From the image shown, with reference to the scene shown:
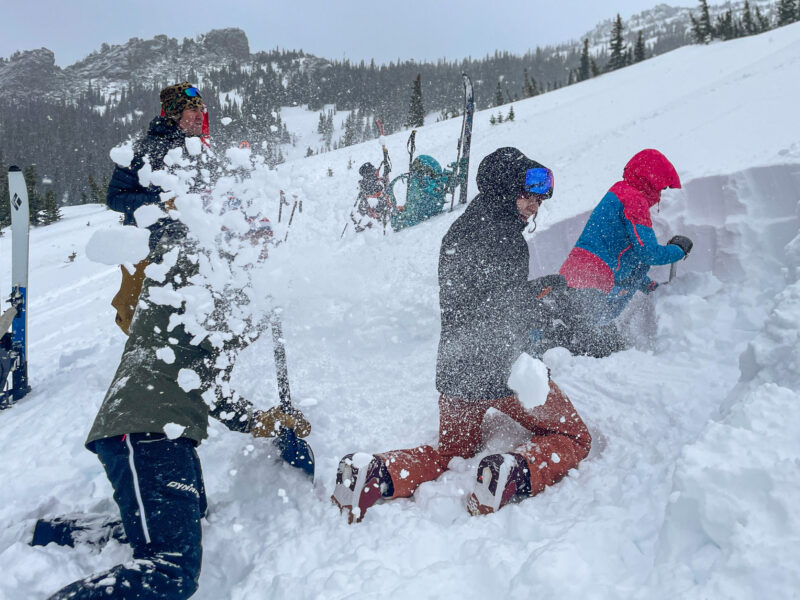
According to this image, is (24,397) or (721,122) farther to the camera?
(721,122)

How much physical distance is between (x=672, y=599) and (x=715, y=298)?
2.69m

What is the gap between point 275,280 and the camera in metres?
2.59

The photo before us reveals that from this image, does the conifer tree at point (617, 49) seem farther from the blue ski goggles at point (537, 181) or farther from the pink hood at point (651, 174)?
the blue ski goggles at point (537, 181)

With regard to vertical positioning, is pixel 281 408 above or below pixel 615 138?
below

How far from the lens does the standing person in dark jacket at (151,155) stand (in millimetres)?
2326

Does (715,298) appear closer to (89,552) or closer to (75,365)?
(89,552)

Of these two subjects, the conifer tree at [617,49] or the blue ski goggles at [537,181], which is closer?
the blue ski goggles at [537,181]

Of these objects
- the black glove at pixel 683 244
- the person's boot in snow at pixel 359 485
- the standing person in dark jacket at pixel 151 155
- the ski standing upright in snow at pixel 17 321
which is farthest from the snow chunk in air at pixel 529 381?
the ski standing upright in snow at pixel 17 321

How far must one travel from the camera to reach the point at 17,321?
383 centimetres

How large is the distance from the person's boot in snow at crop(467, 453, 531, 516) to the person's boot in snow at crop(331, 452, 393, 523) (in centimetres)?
39

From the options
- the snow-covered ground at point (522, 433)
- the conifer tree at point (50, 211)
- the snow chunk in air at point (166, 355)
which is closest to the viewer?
the snow-covered ground at point (522, 433)

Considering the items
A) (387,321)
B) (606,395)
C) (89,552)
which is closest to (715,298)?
(606,395)

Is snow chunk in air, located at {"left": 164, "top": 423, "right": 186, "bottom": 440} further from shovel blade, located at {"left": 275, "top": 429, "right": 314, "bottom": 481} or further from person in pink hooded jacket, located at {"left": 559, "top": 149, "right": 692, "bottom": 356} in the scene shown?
person in pink hooded jacket, located at {"left": 559, "top": 149, "right": 692, "bottom": 356}

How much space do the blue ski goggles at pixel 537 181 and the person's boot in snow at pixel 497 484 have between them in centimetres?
118
